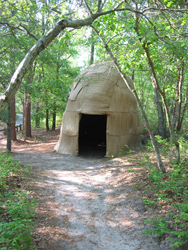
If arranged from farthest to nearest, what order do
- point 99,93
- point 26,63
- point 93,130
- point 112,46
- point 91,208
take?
point 93,130, point 99,93, point 112,46, point 91,208, point 26,63

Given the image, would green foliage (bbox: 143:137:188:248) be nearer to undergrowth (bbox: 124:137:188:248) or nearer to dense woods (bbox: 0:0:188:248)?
undergrowth (bbox: 124:137:188:248)

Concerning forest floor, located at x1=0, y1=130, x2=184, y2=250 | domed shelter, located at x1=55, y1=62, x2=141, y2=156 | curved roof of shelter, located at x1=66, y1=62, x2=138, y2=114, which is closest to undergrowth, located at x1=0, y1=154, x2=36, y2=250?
forest floor, located at x1=0, y1=130, x2=184, y2=250

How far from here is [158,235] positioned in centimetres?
325

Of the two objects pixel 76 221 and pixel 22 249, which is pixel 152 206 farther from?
pixel 22 249

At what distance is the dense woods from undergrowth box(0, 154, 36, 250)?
159 cm

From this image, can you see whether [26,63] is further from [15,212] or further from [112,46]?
[112,46]

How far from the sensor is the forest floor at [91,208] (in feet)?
10.8

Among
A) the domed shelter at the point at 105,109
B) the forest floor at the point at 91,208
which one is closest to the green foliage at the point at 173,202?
the forest floor at the point at 91,208

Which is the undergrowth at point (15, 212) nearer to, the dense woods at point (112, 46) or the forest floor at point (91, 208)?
the forest floor at point (91, 208)

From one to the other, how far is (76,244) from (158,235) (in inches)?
53.4

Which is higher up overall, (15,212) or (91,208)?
(15,212)

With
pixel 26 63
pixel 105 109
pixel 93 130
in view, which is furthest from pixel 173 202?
pixel 93 130

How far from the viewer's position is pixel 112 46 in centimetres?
784

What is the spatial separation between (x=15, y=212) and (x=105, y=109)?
20.6 feet
